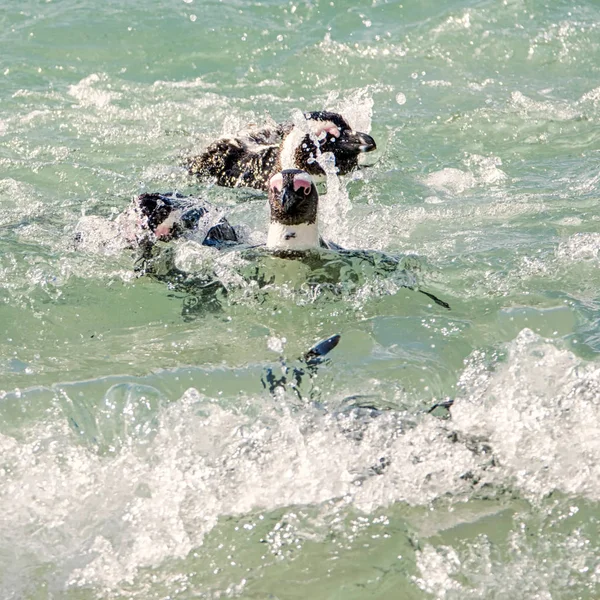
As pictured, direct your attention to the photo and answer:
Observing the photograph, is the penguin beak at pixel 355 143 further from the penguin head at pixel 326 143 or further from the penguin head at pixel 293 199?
the penguin head at pixel 293 199

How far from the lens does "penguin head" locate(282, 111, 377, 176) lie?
8.06m

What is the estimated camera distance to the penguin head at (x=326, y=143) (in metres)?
8.06

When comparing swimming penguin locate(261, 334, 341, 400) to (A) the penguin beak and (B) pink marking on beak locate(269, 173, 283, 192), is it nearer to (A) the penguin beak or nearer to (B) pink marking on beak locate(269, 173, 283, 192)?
(B) pink marking on beak locate(269, 173, 283, 192)

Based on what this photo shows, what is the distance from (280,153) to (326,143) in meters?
0.40

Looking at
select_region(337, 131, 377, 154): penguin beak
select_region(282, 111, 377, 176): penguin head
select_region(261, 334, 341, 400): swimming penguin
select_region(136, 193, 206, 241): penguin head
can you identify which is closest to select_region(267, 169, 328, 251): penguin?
select_region(136, 193, 206, 241): penguin head

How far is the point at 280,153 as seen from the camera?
8.11 m

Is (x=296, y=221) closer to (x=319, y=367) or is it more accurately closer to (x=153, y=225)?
(x=153, y=225)

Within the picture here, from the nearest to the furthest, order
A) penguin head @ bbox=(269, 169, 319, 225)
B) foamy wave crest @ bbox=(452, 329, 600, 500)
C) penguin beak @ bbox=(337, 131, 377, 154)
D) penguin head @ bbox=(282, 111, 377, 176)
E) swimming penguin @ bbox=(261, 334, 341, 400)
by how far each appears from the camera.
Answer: foamy wave crest @ bbox=(452, 329, 600, 500)
swimming penguin @ bbox=(261, 334, 341, 400)
penguin head @ bbox=(269, 169, 319, 225)
penguin head @ bbox=(282, 111, 377, 176)
penguin beak @ bbox=(337, 131, 377, 154)

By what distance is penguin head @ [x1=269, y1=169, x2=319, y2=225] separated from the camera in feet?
20.7

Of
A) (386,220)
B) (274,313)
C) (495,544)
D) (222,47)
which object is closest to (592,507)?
(495,544)

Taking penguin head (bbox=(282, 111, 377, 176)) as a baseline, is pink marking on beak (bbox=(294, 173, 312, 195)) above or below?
above

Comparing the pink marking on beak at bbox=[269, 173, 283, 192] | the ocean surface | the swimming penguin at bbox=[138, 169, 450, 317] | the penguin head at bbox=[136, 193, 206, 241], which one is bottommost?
the ocean surface

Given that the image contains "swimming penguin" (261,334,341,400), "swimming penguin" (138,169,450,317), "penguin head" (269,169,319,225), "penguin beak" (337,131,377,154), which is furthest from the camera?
"penguin beak" (337,131,377,154)

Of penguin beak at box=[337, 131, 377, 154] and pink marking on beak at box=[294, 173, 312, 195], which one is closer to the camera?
pink marking on beak at box=[294, 173, 312, 195]
